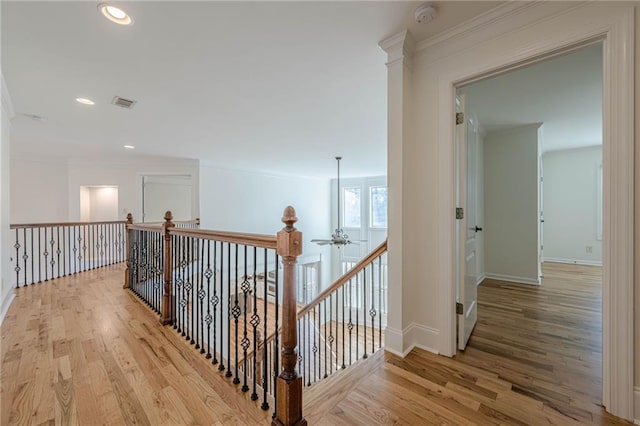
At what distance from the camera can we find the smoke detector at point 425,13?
1614 millimetres

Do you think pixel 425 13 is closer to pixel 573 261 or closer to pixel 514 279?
pixel 514 279

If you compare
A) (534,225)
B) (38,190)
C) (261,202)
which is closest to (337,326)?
(534,225)

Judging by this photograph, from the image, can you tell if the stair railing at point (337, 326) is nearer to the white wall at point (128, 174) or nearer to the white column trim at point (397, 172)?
the white column trim at point (397, 172)

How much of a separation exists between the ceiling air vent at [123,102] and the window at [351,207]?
24.8 ft

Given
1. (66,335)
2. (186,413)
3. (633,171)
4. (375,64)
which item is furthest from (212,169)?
(633,171)

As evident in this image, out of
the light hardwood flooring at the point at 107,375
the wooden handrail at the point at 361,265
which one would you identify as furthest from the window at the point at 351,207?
the light hardwood flooring at the point at 107,375

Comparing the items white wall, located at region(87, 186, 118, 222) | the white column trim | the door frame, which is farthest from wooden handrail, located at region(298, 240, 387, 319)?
white wall, located at region(87, 186, 118, 222)

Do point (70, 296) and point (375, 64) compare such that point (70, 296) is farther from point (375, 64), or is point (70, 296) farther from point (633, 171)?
point (633, 171)

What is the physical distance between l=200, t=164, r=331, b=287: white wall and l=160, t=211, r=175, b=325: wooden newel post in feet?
12.2

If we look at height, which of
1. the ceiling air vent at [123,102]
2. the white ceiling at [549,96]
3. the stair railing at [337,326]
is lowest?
the stair railing at [337,326]

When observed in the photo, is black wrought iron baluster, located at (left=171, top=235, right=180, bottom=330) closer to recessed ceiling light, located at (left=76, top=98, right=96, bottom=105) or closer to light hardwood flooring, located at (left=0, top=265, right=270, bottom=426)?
light hardwood flooring, located at (left=0, top=265, right=270, bottom=426)

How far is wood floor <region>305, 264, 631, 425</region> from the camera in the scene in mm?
1412

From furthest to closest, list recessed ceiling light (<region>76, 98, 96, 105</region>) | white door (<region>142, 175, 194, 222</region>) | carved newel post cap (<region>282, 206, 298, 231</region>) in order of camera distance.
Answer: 1. white door (<region>142, 175, 194, 222</region>)
2. recessed ceiling light (<region>76, 98, 96, 105</region>)
3. carved newel post cap (<region>282, 206, 298, 231</region>)

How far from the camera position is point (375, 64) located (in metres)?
2.27
